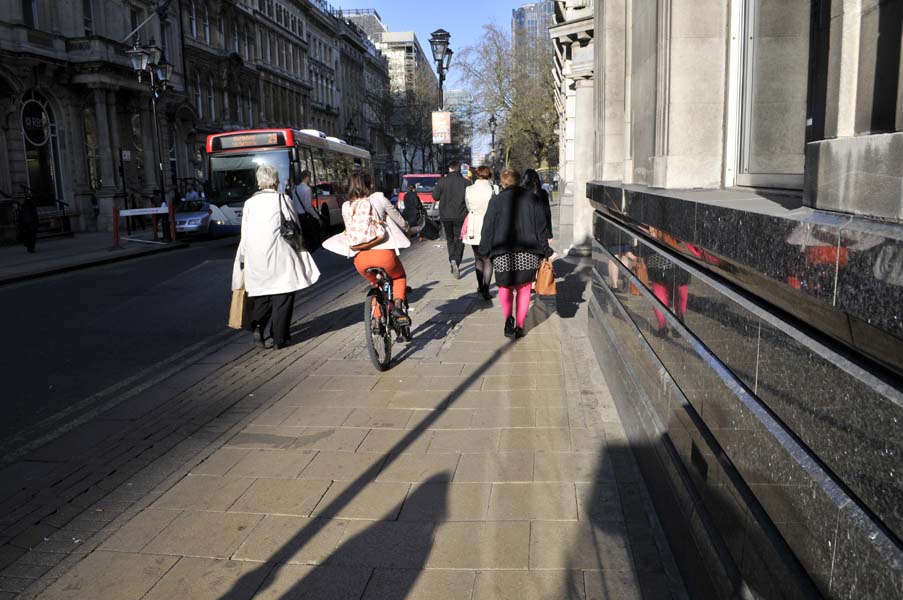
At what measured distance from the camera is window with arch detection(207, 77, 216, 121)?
1796 inches

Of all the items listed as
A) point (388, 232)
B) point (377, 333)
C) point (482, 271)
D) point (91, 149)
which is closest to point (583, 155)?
point (482, 271)

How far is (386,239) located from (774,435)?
5.34 metres

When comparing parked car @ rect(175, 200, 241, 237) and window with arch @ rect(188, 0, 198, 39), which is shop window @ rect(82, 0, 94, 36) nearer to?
window with arch @ rect(188, 0, 198, 39)

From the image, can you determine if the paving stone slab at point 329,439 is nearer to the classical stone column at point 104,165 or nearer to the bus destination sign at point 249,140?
the bus destination sign at point 249,140

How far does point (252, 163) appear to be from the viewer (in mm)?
22828

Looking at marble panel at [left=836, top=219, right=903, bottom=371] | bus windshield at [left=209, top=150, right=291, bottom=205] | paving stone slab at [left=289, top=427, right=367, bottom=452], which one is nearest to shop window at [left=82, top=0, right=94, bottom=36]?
bus windshield at [left=209, top=150, right=291, bottom=205]

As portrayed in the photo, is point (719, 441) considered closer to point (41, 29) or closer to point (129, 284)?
point (129, 284)

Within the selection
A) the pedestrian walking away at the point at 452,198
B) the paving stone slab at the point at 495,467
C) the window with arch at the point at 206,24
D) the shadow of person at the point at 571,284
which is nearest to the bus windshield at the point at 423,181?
the shadow of person at the point at 571,284

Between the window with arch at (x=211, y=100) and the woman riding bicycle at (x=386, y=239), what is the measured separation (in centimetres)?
4209

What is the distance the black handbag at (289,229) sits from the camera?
771 centimetres

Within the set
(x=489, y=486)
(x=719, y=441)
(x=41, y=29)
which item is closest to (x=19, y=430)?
(x=489, y=486)

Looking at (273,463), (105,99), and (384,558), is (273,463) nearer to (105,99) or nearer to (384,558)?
(384,558)

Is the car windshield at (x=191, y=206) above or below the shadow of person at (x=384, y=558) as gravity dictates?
above

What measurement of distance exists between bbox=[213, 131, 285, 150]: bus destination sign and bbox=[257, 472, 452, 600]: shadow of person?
19858 millimetres
